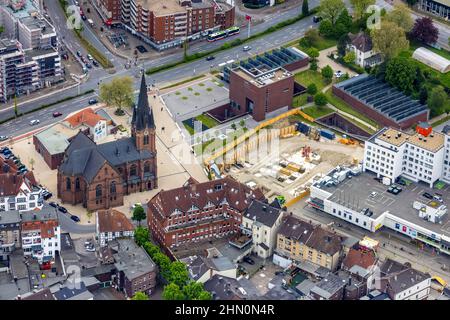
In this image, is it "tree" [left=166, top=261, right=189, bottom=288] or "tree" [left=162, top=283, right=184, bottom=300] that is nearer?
"tree" [left=162, top=283, right=184, bottom=300]

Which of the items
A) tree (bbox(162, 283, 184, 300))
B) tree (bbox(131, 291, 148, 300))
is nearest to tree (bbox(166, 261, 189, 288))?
tree (bbox(162, 283, 184, 300))

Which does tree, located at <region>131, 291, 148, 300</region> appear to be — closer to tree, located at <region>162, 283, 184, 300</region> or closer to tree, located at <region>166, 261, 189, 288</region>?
tree, located at <region>162, 283, 184, 300</region>

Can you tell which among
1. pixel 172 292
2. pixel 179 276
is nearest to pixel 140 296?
pixel 172 292

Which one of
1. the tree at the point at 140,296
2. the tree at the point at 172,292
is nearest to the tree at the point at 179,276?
the tree at the point at 172,292

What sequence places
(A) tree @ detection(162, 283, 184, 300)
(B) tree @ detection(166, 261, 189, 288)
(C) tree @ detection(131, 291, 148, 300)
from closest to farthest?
(C) tree @ detection(131, 291, 148, 300), (A) tree @ detection(162, 283, 184, 300), (B) tree @ detection(166, 261, 189, 288)
